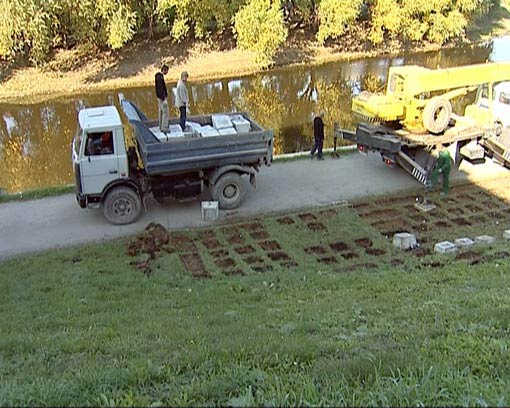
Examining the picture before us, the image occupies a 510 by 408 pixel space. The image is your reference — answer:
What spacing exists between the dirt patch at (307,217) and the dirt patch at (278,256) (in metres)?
1.67

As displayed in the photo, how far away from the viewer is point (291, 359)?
5293 millimetres

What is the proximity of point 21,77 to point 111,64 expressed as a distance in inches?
189

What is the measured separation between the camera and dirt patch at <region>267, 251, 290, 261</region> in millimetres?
11242

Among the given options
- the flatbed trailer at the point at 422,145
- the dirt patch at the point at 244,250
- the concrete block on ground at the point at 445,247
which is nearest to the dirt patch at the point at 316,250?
the dirt patch at the point at 244,250

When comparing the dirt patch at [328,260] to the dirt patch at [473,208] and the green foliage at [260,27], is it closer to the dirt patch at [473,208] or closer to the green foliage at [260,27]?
the dirt patch at [473,208]

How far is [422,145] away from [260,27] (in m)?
18.0

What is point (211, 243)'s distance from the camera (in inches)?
473

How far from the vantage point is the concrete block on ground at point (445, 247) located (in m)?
11.0

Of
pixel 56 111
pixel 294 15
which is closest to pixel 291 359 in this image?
pixel 56 111

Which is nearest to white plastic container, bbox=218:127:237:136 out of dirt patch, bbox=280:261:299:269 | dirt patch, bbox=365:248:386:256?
dirt patch, bbox=280:261:299:269

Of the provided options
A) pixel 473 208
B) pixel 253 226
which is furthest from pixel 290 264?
pixel 473 208

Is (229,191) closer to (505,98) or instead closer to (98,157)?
(98,157)

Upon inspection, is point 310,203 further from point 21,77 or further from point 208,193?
point 21,77

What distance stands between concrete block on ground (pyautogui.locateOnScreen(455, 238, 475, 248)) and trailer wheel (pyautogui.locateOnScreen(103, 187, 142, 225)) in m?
6.81
